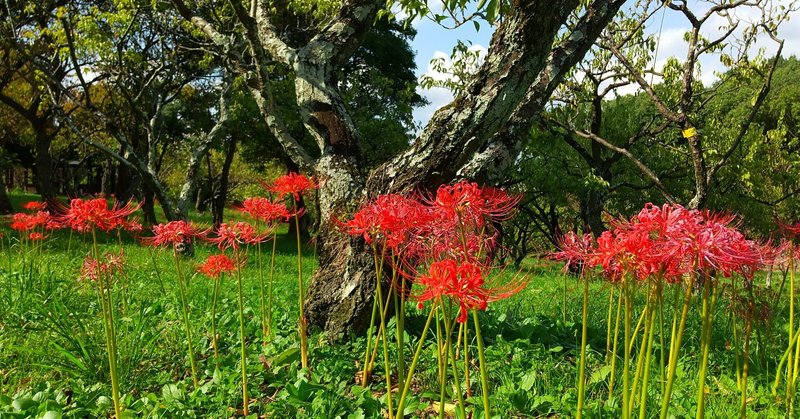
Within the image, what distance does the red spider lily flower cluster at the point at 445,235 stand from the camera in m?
1.40

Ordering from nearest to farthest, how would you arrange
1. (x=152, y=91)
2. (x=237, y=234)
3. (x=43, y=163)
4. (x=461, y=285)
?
(x=461, y=285) < (x=237, y=234) < (x=152, y=91) < (x=43, y=163)

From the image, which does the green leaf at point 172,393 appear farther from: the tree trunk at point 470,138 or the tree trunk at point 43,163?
the tree trunk at point 43,163

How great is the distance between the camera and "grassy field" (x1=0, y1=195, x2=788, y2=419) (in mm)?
2666

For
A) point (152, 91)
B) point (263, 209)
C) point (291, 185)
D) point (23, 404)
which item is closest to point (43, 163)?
point (152, 91)

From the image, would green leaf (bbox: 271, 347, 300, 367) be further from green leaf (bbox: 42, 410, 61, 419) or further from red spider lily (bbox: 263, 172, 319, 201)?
green leaf (bbox: 42, 410, 61, 419)

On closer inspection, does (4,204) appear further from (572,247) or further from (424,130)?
(572,247)

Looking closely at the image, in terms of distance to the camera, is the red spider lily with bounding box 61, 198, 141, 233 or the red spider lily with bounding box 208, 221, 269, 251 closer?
the red spider lily with bounding box 61, 198, 141, 233

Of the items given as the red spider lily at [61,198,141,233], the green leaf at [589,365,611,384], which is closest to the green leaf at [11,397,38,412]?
the red spider lily at [61,198,141,233]

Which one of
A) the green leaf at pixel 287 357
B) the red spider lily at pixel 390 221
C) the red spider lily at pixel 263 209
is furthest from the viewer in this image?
the green leaf at pixel 287 357

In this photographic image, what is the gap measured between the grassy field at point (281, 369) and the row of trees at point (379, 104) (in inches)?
27.4

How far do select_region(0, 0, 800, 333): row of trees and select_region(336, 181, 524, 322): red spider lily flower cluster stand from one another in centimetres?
132

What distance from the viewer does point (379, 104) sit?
18094 mm

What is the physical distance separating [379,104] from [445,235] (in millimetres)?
16331

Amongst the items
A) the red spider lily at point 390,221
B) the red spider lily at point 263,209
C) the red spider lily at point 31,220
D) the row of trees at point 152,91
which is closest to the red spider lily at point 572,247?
the red spider lily at point 390,221
